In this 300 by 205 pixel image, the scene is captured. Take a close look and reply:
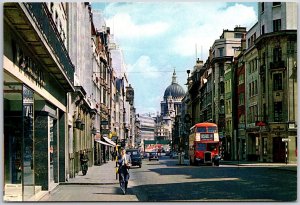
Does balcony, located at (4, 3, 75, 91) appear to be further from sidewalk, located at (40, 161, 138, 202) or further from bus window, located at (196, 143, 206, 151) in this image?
bus window, located at (196, 143, 206, 151)

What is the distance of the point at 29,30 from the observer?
49.3 ft

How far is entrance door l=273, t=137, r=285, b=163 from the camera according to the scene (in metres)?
60.9

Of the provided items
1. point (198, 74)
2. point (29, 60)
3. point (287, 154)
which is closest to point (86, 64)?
point (287, 154)

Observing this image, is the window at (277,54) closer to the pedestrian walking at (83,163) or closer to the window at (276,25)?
the window at (276,25)

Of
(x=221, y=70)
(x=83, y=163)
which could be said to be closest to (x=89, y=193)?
(x=83, y=163)

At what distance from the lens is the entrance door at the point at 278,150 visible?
60.9m

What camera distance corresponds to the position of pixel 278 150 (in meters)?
62.7

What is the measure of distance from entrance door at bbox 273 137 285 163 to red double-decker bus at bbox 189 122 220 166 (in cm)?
871

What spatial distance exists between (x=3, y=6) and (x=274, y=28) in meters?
53.4

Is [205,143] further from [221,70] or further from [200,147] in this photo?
[221,70]

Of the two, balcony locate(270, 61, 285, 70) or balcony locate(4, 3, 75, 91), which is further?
balcony locate(270, 61, 285, 70)

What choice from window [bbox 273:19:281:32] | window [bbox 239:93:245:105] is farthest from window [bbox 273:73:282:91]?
window [bbox 239:93:245:105]

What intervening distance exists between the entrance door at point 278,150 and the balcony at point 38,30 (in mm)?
39877

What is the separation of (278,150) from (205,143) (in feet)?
38.8
